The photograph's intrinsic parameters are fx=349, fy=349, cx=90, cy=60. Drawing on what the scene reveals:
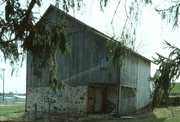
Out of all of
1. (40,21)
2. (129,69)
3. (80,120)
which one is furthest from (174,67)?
(129,69)

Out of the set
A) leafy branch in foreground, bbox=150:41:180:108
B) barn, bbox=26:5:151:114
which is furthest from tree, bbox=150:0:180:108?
barn, bbox=26:5:151:114

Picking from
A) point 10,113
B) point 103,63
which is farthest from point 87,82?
point 10,113

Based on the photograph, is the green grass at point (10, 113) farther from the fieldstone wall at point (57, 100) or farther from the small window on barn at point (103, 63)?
the small window on barn at point (103, 63)

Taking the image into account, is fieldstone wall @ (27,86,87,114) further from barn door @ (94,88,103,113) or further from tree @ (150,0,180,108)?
tree @ (150,0,180,108)

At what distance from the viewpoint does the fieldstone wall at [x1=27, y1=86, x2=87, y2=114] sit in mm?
27000

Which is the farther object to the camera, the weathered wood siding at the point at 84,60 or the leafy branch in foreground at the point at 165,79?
the weathered wood siding at the point at 84,60

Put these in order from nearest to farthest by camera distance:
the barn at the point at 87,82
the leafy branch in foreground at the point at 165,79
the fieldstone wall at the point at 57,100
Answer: the leafy branch in foreground at the point at 165,79, the barn at the point at 87,82, the fieldstone wall at the point at 57,100

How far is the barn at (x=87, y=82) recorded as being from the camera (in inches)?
1050

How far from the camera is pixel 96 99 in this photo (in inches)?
1134

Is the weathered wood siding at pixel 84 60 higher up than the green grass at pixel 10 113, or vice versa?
the weathered wood siding at pixel 84 60

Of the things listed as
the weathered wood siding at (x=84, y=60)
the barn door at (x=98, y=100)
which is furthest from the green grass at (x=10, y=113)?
the barn door at (x=98, y=100)

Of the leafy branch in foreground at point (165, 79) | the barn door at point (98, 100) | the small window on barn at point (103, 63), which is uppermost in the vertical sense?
the small window on barn at point (103, 63)

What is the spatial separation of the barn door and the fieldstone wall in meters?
2.09

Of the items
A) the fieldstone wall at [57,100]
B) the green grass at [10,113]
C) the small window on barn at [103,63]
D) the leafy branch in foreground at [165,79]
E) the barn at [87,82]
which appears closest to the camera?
the leafy branch in foreground at [165,79]
